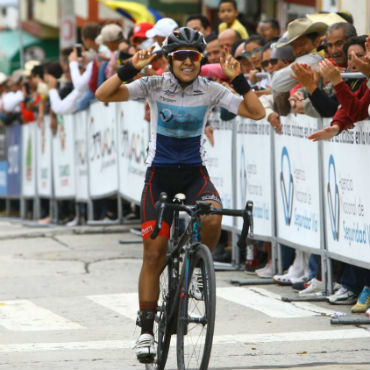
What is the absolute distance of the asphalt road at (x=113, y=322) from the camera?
777 cm

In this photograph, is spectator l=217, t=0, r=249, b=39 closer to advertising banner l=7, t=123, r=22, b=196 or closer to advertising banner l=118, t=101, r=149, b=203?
advertising banner l=118, t=101, r=149, b=203

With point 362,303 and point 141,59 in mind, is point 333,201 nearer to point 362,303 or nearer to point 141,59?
point 362,303

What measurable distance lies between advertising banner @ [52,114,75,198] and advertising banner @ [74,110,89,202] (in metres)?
0.18

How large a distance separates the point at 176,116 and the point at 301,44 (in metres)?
3.79

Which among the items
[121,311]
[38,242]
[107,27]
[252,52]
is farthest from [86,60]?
[121,311]

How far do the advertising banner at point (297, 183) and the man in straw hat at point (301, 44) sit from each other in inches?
13.3

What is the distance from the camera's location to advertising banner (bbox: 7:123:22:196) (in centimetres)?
2244

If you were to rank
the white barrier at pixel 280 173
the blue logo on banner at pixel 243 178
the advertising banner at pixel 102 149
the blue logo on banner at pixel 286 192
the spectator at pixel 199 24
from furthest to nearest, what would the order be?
the advertising banner at pixel 102 149 < the spectator at pixel 199 24 < the blue logo on banner at pixel 243 178 < the blue logo on banner at pixel 286 192 < the white barrier at pixel 280 173

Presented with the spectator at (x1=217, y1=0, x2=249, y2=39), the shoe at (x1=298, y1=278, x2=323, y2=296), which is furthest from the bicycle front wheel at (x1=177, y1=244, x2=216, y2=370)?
the spectator at (x1=217, y1=0, x2=249, y2=39)

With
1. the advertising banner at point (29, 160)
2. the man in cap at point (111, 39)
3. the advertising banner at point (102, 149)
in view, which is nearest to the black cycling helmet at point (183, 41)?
the man in cap at point (111, 39)

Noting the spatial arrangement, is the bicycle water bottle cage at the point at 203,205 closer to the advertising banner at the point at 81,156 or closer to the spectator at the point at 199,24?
the spectator at the point at 199,24

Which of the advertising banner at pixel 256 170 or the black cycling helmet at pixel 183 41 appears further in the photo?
the advertising banner at pixel 256 170

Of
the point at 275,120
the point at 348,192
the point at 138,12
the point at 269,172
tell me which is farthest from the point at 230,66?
the point at 138,12

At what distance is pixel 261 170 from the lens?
11938 mm
